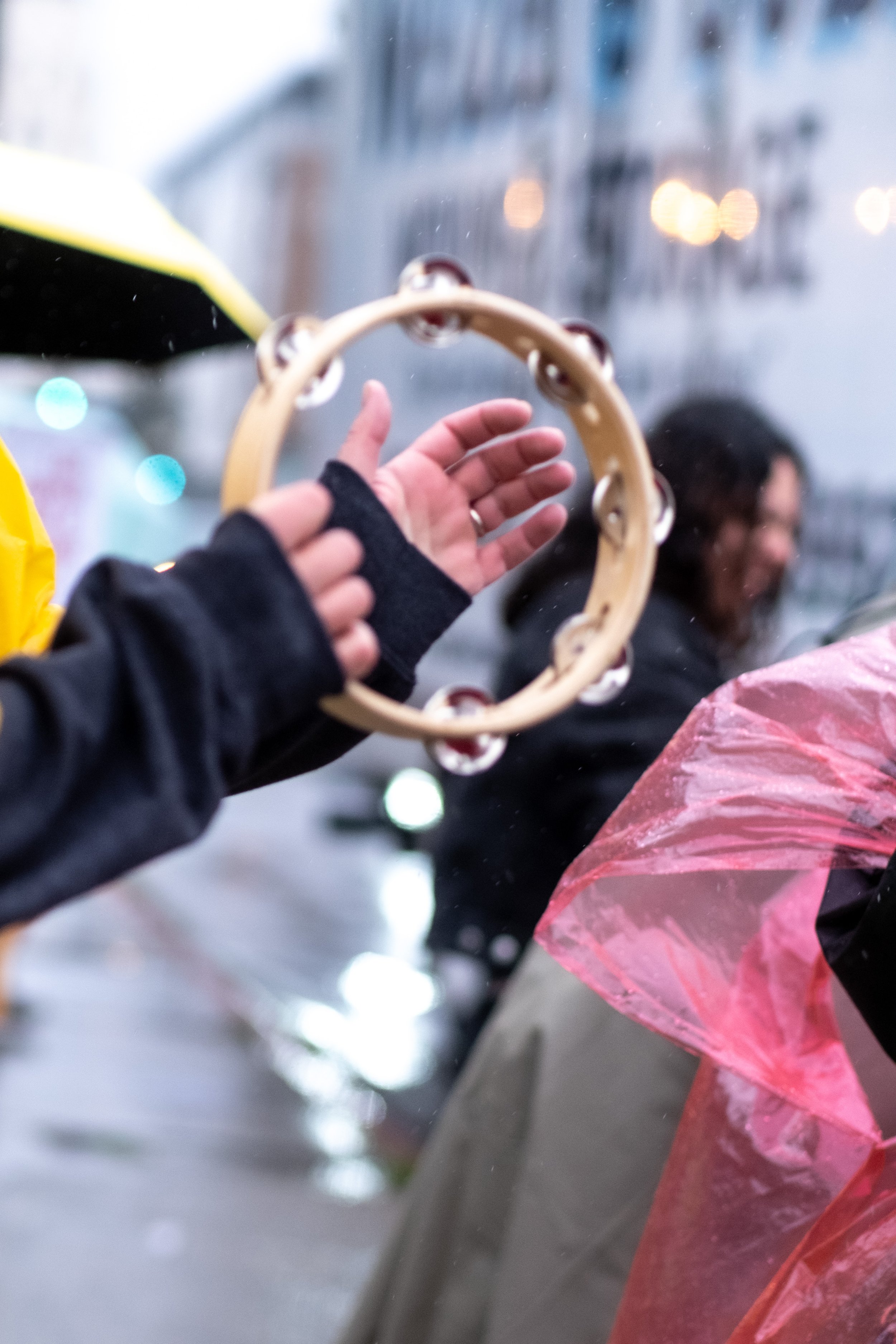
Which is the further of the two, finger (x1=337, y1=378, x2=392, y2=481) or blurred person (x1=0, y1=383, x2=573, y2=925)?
finger (x1=337, y1=378, x2=392, y2=481)

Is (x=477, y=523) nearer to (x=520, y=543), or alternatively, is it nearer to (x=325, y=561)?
(x=520, y=543)

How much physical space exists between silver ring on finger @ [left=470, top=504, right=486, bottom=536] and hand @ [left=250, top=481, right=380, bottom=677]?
152mm

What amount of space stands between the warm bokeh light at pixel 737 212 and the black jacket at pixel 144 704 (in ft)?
2.52

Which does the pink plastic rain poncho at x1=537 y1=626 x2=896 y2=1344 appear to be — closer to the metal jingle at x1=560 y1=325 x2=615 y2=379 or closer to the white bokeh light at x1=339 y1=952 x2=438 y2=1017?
the metal jingle at x1=560 y1=325 x2=615 y2=379

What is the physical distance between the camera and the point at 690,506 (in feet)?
2.94

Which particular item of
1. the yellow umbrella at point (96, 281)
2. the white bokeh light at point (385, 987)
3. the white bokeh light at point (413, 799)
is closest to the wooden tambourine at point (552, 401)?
the yellow umbrella at point (96, 281)

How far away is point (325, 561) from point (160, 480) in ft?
4.41

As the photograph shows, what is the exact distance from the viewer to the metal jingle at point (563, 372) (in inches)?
26.9

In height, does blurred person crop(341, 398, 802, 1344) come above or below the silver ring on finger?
below

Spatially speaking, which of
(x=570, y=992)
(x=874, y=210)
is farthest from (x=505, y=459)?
(x=874, y=210)

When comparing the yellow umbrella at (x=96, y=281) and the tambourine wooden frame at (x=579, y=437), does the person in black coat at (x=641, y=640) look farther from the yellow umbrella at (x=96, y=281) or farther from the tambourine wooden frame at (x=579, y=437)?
the yellow umbrella at (x=96, y=281)

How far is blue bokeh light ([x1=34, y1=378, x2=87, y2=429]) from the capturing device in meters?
1.30

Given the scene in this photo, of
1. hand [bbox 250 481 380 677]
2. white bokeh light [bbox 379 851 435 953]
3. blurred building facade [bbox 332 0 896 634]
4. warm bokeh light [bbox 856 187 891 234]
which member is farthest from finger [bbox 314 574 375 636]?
white bokeh light [bbox 379 851 435 953]

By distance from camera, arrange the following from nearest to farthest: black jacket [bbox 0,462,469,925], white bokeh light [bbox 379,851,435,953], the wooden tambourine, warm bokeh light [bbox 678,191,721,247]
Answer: black jacket [bbox 0,462,469,925] < the wooden tambourine < warm bokeh light [bbox 678,191,721,247] < white bokeh light [bbox 379,851,435,953]
